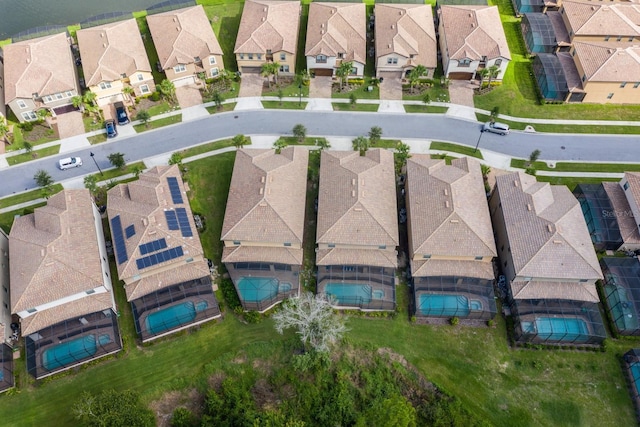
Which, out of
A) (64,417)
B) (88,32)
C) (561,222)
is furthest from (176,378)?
(88,32)

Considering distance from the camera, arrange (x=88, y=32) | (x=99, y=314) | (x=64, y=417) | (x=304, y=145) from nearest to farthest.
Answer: (x=64, y=417), (x=99, y=314), (x=304, y=145), (x=88, y=32)

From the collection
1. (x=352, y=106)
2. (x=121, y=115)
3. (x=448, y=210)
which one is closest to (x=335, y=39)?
(x=352, y=106)

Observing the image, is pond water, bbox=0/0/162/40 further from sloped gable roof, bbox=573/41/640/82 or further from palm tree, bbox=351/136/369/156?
sloped gable roof, bbox=573/41/640/82

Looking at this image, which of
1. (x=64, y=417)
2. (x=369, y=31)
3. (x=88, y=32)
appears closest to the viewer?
(x=64, y=417)

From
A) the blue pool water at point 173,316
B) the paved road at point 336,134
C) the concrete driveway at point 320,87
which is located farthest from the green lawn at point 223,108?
the blue pool water at point 173,316

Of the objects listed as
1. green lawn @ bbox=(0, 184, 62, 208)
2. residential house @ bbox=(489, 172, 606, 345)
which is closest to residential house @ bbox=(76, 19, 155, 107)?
green lawn @ bbox=(0, 184, 62, 208)

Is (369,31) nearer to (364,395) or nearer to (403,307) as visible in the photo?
(403,307)
